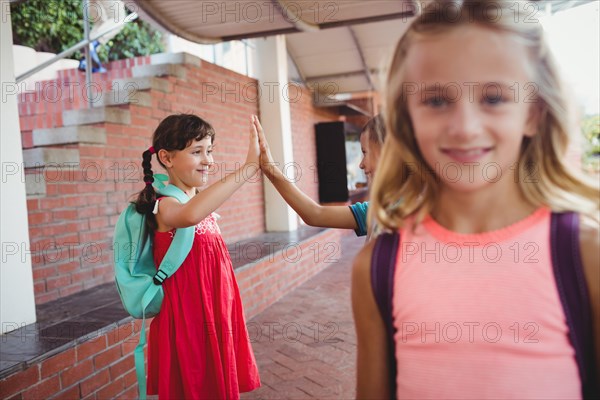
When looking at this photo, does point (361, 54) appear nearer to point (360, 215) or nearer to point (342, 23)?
point (342, 23)

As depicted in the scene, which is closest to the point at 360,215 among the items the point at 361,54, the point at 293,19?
the point at 293,19

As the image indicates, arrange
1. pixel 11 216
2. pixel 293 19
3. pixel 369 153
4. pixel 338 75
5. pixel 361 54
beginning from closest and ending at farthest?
pixel 369 153
pixel 11 216
pixel 293 19
pixel 361 54
pixel 338 75

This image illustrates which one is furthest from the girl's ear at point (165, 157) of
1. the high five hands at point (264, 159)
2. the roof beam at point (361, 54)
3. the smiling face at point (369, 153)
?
the roof beam at point (361, 54)

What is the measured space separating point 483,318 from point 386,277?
196mm

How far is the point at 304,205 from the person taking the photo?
205 centimetres

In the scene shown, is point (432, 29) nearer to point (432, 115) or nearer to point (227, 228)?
point (432, 115)

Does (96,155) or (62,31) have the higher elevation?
(62,31)

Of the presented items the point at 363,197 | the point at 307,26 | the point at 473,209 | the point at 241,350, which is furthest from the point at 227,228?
the point at 363,197

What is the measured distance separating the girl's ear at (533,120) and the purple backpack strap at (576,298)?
0.20 meters

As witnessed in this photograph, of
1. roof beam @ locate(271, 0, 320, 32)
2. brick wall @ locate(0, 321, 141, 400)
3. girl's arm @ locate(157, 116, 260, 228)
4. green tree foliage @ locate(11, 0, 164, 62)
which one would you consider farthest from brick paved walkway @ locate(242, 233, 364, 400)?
green tree foliage @ locate(11, 0, 164, 62)

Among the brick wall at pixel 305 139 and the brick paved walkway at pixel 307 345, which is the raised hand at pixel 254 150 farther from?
the brick wall at pixel 305 139

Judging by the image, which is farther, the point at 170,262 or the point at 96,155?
the point at 96,155

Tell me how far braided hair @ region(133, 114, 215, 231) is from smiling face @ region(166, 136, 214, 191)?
3 centimetres

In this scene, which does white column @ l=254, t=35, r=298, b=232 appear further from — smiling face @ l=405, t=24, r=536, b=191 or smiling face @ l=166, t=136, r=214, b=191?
smiling face @ l=405, t=24, r=536, b=191
